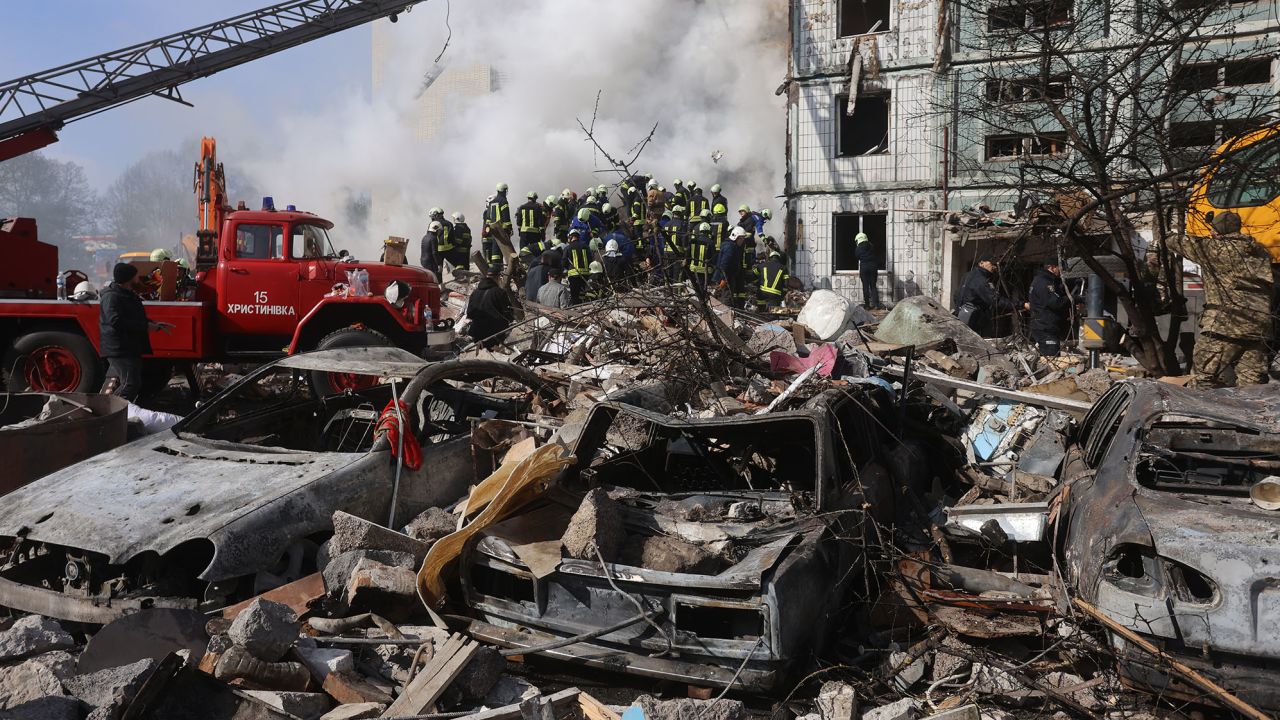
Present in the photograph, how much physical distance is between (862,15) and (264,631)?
1976cm

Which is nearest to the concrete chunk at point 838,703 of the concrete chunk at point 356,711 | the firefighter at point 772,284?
the concrete chunk at point 356,711

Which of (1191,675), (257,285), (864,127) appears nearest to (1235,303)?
(1191,675)

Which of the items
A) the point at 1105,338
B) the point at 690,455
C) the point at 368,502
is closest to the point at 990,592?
the point at 690,455

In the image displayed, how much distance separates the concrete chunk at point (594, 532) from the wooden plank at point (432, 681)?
0.59m

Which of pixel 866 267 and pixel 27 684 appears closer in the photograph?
pixel 27 684

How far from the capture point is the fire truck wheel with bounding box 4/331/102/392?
10109 millimetres

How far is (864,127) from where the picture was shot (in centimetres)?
2002

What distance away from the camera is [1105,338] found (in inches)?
350

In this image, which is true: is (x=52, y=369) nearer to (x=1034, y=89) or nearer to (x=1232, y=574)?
(x=1034, y=89)

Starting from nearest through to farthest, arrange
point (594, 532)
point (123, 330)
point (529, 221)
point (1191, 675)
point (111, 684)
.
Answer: point (1191, 675) → point (111, 684) → point (594, 532) → point (123, 330) → point (529, 221)

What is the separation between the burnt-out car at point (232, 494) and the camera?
4.52 m

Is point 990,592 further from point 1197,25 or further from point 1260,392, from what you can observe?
point 1197,25

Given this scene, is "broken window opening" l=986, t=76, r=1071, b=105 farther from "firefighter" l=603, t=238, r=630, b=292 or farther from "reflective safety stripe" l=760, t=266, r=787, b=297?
"firefighter" l=603, t=238, r=630, b=292

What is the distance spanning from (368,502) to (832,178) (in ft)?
51.9
